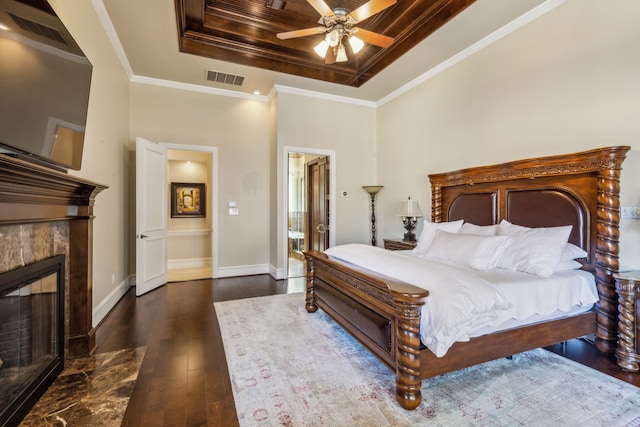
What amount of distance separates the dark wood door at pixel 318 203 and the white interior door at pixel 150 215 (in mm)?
2799

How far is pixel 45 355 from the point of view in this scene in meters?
2.08

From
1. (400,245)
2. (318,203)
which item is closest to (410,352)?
(400,245)

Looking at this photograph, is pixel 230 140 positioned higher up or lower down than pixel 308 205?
higher up

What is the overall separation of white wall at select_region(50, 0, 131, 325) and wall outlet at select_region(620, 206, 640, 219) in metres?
4.73

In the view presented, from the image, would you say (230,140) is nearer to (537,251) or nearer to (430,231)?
(430,231)

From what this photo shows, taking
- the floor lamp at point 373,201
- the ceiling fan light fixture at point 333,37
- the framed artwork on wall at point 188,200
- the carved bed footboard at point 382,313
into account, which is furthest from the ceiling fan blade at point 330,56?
the framed artwork on wall at point 188,200

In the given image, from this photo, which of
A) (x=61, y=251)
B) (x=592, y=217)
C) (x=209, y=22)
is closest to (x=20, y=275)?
(x=61, y=251)

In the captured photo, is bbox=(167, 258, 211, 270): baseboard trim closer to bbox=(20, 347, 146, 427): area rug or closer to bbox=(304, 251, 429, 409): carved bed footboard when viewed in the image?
bbox=(20, 347, 146, 427): area rug

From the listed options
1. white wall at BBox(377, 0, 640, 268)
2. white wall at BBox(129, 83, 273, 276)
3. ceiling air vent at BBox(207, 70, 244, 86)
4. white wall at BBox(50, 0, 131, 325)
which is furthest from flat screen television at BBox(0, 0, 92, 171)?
white wall at BBox(377, 0, 640, 268)

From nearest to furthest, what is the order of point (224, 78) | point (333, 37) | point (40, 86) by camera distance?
1. point (40, 86)
2. point (333, 37)
3. point (224, 78)

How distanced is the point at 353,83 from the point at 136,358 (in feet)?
15.5

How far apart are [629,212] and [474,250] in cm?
124

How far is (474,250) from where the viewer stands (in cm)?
272

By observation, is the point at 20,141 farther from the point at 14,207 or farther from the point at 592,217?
the point at 592,217
